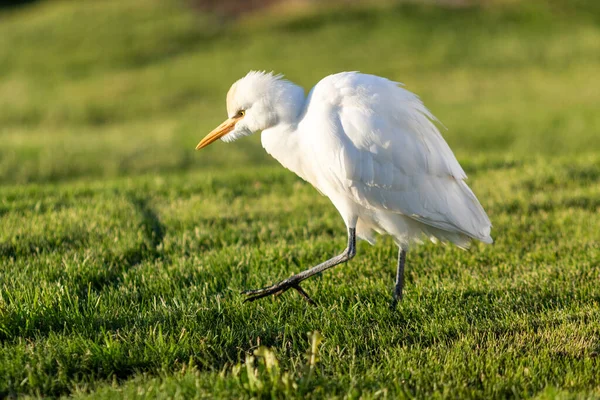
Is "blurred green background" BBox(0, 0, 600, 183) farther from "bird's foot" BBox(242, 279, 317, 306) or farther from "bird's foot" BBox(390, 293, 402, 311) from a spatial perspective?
"bird's foot" BBox(390, 293, 402, 311)

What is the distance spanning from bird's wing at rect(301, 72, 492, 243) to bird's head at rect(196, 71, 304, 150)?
0.11m

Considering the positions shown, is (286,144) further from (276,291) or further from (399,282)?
(399,282)

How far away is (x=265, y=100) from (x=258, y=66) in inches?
685

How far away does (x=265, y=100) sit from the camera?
4375 millimetres

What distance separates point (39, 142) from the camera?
476 inches

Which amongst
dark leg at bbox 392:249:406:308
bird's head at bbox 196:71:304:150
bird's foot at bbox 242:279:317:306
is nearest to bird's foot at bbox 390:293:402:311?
dark leg at bbox 392:249:406:308

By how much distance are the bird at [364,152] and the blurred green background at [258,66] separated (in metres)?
7.22

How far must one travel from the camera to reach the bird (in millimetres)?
4188

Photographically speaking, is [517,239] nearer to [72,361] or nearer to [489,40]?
[72,361]

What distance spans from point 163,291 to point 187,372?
1.26 m

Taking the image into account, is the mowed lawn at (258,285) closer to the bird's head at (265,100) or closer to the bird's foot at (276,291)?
the bird's foot at (276,291)

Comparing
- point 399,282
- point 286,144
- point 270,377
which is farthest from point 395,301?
point 270,377

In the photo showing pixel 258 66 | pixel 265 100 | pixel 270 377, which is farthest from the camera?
pixel 258 66

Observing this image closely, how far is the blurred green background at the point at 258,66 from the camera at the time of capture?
567 inches
